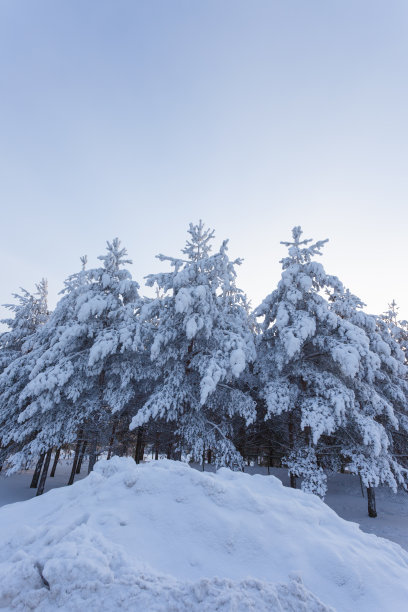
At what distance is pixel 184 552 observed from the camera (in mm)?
3744

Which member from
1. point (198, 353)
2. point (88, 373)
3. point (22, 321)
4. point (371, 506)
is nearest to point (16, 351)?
point (22, 321)

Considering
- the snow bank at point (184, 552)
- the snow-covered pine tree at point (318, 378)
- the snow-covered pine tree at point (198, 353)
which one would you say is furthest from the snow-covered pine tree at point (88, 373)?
the snow bank at point (184, 552)

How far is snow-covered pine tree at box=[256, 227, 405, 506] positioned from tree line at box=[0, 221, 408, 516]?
52mm

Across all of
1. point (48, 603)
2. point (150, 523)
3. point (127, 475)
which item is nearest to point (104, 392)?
point (127, 475)

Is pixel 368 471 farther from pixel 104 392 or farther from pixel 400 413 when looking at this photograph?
pixel 104 392

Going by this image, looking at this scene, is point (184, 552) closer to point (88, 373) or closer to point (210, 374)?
point (210, 374)

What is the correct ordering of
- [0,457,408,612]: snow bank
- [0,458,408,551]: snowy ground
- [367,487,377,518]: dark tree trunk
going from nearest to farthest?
1. [0,457,408,612]: snow bank
2. [0,458,408,551]: snowy ground
3. [367,487,377,518]: dark tree trunk

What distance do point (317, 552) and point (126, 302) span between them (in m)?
13.0

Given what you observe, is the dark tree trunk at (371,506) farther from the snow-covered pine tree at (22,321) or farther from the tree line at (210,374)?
the snow-covered pine tree at (22,321)

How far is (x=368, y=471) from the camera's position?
10953mm

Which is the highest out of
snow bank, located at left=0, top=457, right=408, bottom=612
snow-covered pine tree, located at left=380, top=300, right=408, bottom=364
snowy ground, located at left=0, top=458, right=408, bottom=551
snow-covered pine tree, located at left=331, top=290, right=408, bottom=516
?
snow-covered pine tree, located at left=380, top=300, right=408, bottom=364

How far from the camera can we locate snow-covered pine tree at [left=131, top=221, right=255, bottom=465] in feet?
37.8

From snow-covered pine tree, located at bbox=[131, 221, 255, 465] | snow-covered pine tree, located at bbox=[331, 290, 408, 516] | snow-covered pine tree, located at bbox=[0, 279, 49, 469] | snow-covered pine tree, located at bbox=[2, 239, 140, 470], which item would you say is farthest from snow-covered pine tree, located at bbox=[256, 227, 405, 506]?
snow-covered pine tree, located at bbox=[0, 279, 49, 469]

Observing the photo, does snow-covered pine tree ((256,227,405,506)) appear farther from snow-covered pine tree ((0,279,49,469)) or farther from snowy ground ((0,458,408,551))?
snow-covered pine tree ((0,279,49,469))
